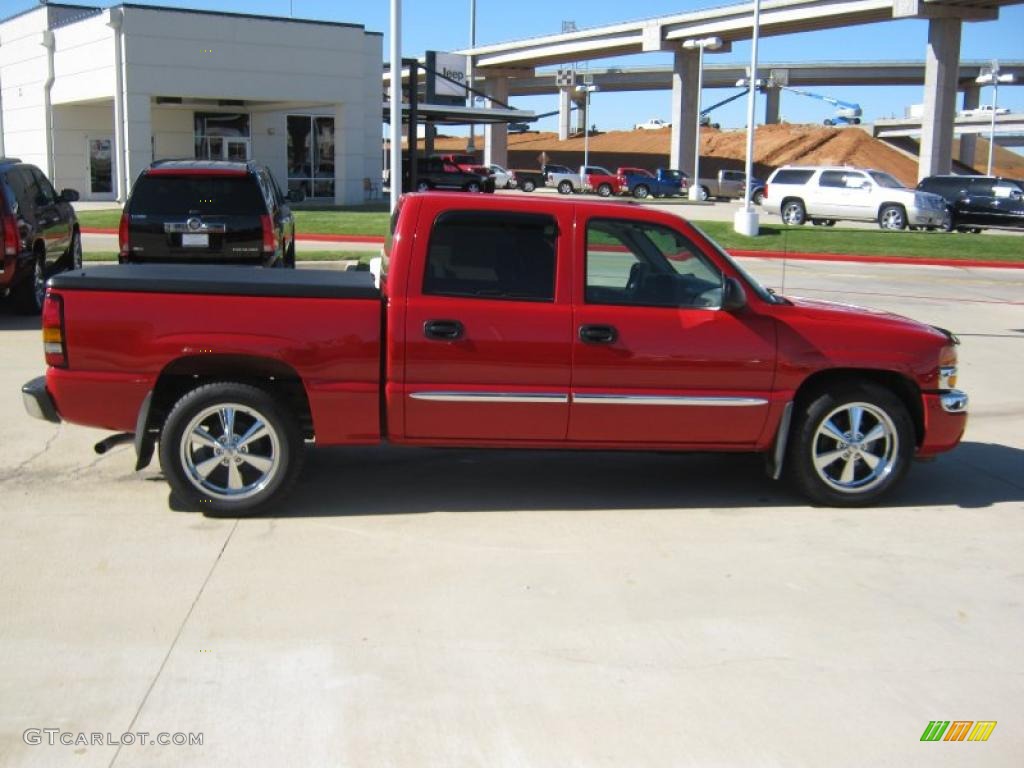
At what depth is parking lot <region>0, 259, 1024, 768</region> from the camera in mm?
3908

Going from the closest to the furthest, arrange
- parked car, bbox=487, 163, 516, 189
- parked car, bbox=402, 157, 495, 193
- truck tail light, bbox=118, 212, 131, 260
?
truck tail light, bbox=118, 212, 131, 260
parked car, bbox=402, 157, 495, 193
parked car, bbox=487, 163, 516, 189

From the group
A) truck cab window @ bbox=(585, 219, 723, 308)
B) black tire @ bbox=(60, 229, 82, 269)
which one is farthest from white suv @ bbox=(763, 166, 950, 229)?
truck cab window @ bbox=(585, 219, 723, 308)

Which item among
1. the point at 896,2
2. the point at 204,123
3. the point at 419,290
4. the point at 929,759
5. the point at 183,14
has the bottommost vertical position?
the point at 929,759

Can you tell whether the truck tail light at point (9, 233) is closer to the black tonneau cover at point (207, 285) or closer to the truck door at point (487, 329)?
the black tonneau cover at point (207, 285)

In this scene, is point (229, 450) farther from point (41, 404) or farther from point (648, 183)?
A: point (648, 183)

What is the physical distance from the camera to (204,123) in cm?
4269

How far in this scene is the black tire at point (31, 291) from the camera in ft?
43.3

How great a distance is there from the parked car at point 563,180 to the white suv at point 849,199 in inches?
1064

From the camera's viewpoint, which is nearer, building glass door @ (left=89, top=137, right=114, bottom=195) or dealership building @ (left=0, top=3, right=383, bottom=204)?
dealership building @ (left=0, top=3, right=383, bottom=204)

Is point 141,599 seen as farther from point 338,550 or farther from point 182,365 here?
point 182,365

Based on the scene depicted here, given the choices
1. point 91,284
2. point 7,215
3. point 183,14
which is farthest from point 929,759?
point 183,14

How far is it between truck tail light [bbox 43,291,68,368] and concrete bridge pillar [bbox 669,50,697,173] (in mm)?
67178

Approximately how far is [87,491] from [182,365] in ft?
3.95

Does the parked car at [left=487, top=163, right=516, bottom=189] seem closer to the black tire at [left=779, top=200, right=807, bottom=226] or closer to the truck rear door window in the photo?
the black tire at [left=779, top=200, right=807, bottom=226]
